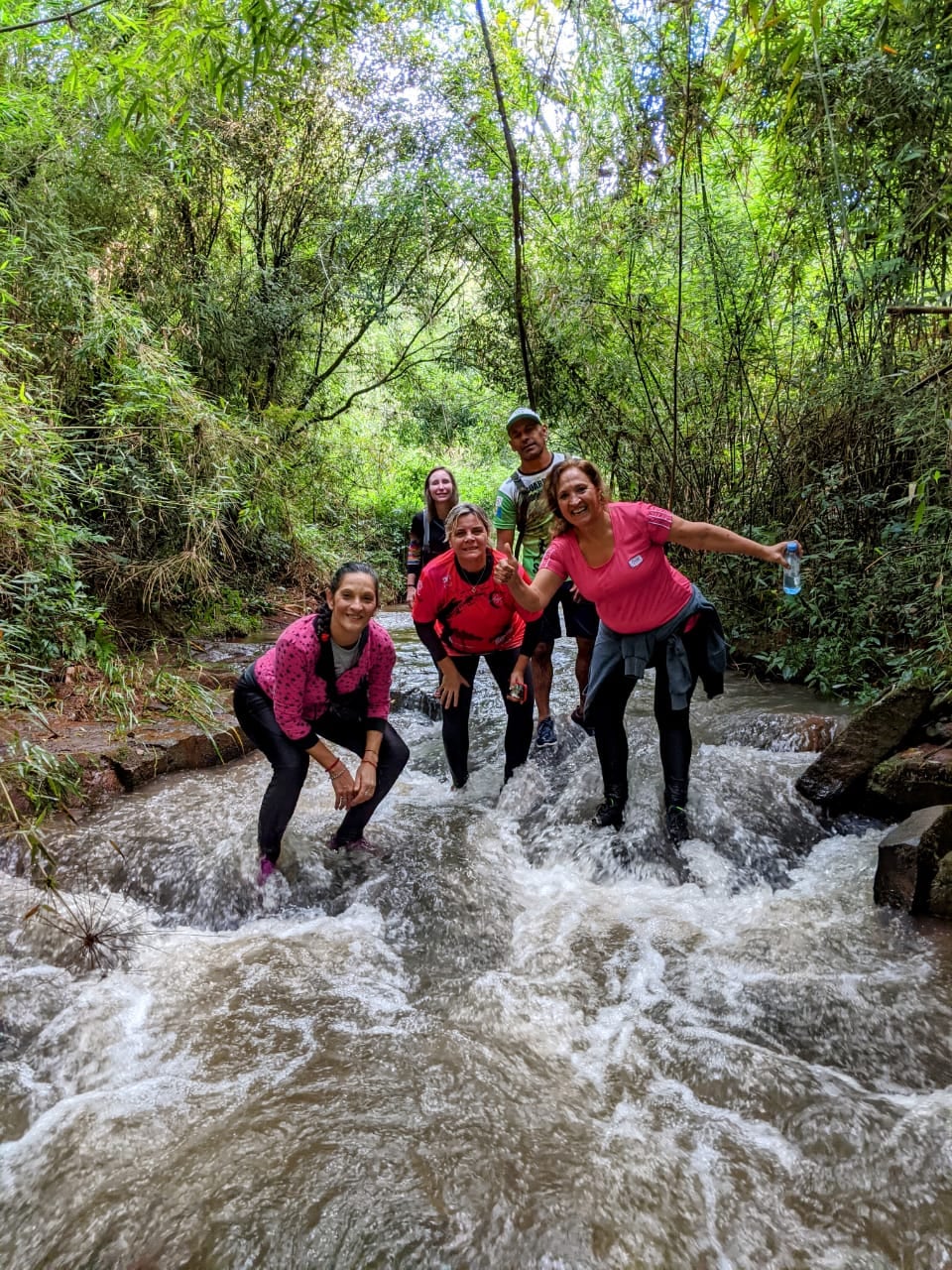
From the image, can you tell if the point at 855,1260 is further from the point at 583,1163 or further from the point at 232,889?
the point at 232,889

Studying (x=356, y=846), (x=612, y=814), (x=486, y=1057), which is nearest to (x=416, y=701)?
(x=356, y=846)

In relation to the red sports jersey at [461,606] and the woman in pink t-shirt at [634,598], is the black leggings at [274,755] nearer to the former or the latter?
the red sports jersey at [461,606]

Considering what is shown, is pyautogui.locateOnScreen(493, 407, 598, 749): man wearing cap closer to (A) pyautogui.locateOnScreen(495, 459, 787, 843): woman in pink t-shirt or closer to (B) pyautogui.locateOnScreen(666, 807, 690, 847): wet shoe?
(A) pyautogui.locateOnScreen(495, 459, 787, 843): woman in pink t-shirt

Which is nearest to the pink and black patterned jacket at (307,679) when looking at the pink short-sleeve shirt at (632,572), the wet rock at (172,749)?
the pink short-sleeve shirt at (632,572)

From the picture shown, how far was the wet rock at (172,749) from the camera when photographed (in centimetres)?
384

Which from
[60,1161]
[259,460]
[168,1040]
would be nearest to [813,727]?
[168,1040]

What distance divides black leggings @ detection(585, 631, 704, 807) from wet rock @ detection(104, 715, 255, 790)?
224 cm

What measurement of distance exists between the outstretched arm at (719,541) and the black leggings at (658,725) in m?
0.41

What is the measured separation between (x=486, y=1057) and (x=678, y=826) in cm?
150

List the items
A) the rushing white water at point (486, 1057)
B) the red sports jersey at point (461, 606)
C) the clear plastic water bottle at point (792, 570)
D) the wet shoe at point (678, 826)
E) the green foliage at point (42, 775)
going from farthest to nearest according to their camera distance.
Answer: the red sports jersey at point (461, 606), the wet shoe at point (678, 826), the green foliage at point (42, 775), the clear plastic water bottle at point (792, 570), the rushing white water at point (486, 1057)

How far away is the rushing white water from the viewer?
1.51 metres

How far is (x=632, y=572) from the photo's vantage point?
2.86 m

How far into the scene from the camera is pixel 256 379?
775 cm

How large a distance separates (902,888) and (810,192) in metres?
3.80
